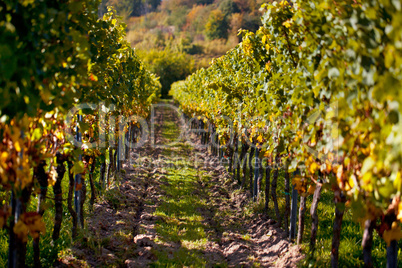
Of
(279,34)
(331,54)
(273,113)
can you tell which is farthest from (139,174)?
(331,54)

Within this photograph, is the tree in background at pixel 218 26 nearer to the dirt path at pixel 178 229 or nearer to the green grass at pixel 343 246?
the dirt path at pixel 178 229

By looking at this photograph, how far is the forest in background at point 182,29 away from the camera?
4431 cm

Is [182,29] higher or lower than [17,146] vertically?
higher

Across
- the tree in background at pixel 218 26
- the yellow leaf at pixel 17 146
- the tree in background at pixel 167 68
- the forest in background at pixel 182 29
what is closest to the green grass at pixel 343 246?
the yellow leaf at pixel 17 146

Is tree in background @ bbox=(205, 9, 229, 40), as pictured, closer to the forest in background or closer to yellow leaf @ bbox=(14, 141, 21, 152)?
the forest in background

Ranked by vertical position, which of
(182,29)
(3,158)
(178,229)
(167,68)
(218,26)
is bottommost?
(178,229)

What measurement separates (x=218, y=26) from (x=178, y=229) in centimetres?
6666

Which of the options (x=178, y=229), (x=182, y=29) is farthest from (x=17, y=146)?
(x=182, y=29)

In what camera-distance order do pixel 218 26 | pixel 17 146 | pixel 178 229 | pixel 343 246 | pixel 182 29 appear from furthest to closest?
pixel 182 29
pixel 218 26
pixel 178 229
pixel 343 246
pixel 17 146

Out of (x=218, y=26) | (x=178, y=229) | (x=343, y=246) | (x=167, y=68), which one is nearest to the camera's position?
→ (x=343, y=246)

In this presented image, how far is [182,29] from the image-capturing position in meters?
83.7

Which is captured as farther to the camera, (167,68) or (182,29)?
(182,29)

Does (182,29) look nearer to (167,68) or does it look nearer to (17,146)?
(167,68)

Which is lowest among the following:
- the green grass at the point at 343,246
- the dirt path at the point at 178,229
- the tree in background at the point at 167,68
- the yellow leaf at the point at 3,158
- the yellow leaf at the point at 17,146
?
the dirt path at the point at 178,229
